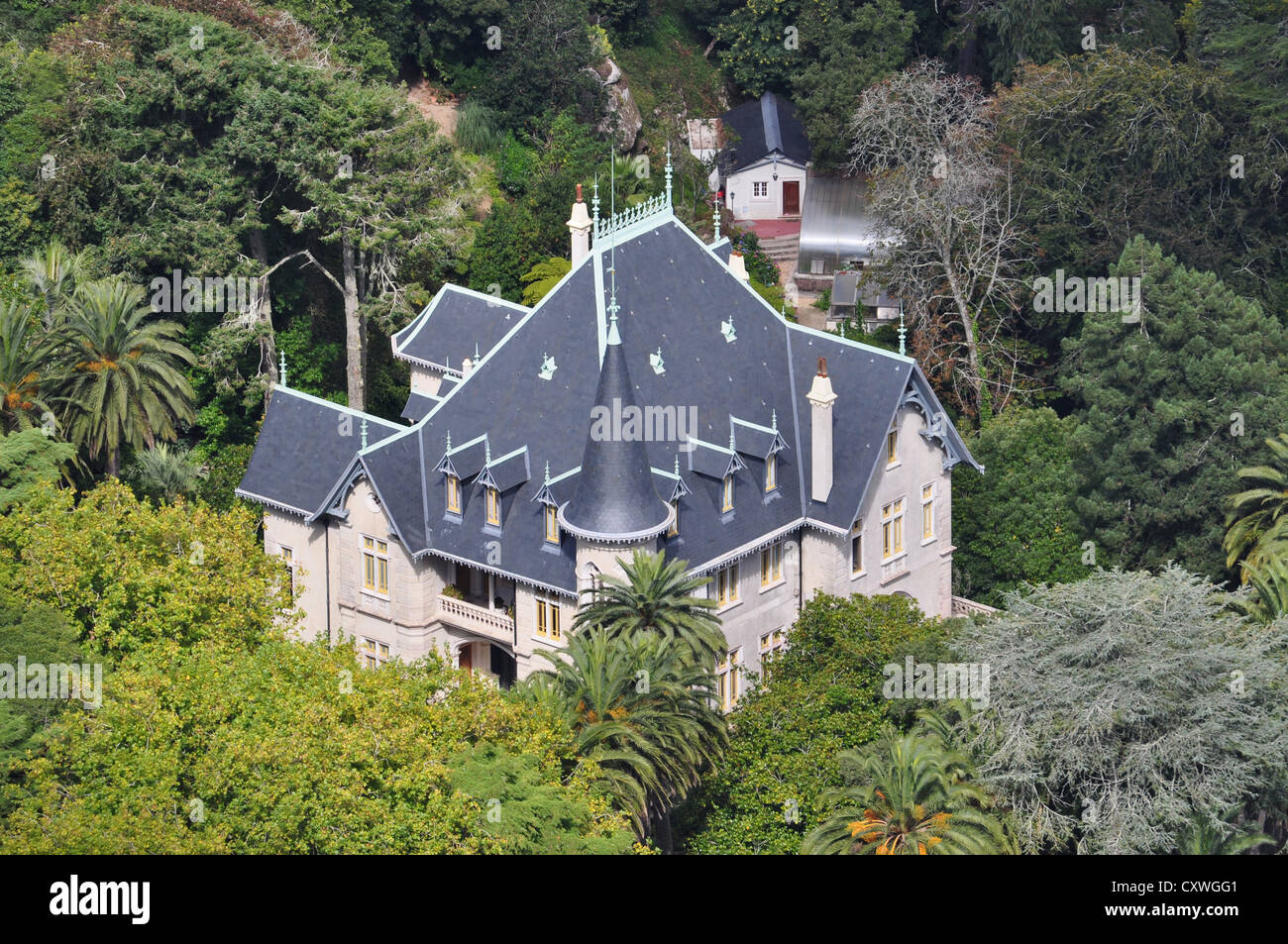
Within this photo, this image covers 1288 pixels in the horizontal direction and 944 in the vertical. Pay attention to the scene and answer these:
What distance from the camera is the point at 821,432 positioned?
258ft

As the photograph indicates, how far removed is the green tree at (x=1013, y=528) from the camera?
3484 inches

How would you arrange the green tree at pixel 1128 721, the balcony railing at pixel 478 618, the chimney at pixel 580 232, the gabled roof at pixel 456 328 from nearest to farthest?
the green tree at pixel 1128 721 < the balcony railing at pixel 478 618 < the chimney at pixel 580 232 < the gabled roof at pixel 456 328

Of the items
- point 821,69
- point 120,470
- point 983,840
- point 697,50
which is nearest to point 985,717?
point 983,840

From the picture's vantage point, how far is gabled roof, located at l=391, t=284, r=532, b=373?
8725cm

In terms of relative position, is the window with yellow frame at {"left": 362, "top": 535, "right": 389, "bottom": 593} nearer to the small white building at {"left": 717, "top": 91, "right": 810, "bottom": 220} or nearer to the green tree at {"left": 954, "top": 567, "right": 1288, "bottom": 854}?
the green tree at {"left": 954, "top": 567, "right": 1288, "bottom": 854}

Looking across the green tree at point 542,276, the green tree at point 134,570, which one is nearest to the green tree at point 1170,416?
the green tree at point 542,276

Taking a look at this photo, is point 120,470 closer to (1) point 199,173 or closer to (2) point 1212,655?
(1) point 199,173

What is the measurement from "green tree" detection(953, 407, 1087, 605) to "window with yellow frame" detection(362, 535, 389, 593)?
2339 cm

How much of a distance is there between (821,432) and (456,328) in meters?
17.0

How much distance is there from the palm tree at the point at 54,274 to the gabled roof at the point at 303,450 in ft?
45.0

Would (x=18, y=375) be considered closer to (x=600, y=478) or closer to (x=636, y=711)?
(x=600, y=478)

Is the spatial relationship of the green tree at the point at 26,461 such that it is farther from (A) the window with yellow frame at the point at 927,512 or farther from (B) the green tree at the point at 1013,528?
(B) the green tree at the point at 1013,528

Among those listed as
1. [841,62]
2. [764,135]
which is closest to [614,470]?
[841,62]

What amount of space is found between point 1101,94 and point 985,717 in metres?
46.7
